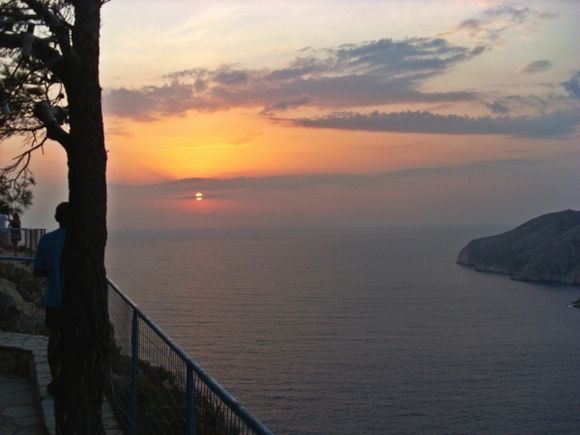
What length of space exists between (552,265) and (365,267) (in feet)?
172

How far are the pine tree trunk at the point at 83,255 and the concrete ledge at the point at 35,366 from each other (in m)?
1.12

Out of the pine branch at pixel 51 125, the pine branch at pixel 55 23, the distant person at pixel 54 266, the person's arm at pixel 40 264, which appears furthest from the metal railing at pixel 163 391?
the pine branch at pixel 55 23

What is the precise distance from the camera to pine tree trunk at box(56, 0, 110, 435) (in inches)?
194

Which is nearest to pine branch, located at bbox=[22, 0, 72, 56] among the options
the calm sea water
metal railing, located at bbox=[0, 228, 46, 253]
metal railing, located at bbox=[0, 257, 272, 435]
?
A: metal railing, located at bbox=[0, 257, 272, 435]

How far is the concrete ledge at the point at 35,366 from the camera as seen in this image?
623 centimetres

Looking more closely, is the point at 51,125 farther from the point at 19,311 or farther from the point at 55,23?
the point at 19,311

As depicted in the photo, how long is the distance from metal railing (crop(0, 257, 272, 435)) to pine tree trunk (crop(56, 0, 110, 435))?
491 mm

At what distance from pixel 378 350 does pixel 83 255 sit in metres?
67.3

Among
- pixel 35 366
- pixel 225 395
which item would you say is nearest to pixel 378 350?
pixel 35 366

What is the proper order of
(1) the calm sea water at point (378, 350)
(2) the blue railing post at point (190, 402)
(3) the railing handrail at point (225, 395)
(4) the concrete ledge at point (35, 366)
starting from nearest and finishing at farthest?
(3) the railing handrail at point (225, 395)
(2) the blue railing post at point (190, 402)
(4) the concrete ledge at point (35, 366)
(1) the calm sea water at point (378, 350)

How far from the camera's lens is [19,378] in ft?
27.2

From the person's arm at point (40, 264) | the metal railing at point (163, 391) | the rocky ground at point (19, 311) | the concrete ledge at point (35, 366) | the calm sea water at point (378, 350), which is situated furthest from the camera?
the calm sea water at point (378, 350)

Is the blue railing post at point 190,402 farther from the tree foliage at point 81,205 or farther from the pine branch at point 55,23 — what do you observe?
the pine branch at point 55,23

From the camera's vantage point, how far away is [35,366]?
777 cm
